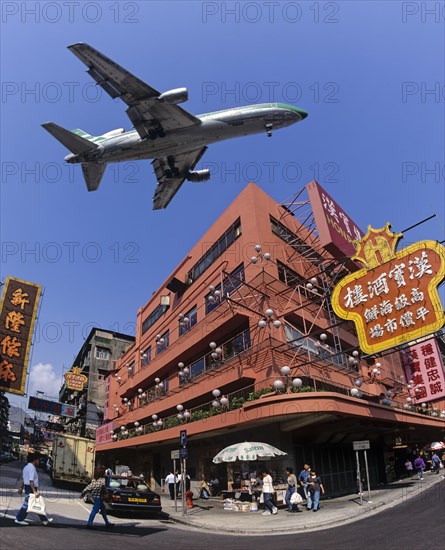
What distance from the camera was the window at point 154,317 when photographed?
39.9m

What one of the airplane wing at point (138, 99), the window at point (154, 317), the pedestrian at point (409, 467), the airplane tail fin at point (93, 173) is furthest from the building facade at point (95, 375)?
the airplane wing at point (138, 99)

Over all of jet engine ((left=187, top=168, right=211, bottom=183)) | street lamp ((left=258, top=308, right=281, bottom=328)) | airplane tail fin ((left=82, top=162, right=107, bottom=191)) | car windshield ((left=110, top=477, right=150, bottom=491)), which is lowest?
car windshield ((left=110, top=477, right=150, bottom=491))

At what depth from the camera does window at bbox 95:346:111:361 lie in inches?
2512

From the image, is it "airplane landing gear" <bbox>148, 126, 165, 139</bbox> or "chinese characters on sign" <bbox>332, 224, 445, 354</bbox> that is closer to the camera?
"chinese characters on sign" <bbox>332, 224, 445, 354</bbox>

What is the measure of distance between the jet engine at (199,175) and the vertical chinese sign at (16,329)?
43.9ft

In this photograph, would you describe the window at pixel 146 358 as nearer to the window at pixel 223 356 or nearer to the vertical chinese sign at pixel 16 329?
the window at pixel 223 356

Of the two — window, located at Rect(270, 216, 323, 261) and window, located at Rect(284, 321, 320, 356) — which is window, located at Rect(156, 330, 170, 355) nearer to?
window, located at Rect(270, 216, 323, 261)

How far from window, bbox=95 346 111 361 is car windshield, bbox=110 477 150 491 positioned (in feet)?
165

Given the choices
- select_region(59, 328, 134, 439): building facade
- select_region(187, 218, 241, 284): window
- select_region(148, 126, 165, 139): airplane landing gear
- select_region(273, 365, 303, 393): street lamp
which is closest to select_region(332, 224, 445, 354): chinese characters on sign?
select_region(273, 365, 303, 393): street lamp

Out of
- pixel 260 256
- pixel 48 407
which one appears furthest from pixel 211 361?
pixel 48 407

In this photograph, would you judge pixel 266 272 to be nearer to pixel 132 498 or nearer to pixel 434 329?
pixel 434 329

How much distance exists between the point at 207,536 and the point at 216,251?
20.9 metres

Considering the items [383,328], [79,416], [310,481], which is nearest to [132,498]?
[310,481]

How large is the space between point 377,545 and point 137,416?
29.8m
